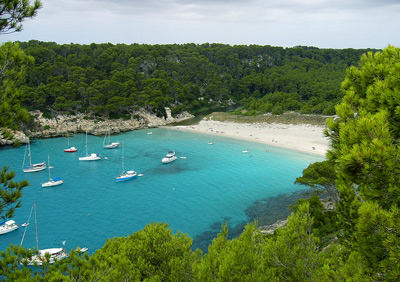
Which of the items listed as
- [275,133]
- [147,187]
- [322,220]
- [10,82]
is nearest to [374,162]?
[10,82]

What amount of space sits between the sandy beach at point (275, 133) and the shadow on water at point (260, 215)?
1210cm

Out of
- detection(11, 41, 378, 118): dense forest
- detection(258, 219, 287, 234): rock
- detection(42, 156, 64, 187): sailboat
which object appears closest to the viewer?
detection(258, 219, 287, 234): rock

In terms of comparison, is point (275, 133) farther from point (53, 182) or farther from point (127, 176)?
point (53, 182)

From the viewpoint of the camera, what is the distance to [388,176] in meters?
4.12

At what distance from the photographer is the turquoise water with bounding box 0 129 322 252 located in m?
19.3

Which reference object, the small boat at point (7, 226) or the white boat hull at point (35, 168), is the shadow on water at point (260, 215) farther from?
the white boat hull at point (35, 168)

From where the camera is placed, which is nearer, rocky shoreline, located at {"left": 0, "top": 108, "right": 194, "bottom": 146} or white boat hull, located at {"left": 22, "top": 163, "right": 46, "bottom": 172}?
white boat hull, located at {"left": 22, "top": 163, "right": 46, "bottom": 172}

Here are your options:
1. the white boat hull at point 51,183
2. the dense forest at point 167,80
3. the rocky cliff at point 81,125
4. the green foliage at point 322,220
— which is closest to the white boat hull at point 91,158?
the white boat hull at point 51,183

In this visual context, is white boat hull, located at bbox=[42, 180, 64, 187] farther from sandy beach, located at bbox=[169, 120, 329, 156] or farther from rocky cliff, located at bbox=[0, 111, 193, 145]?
sandy beach, located at bbox=[169, 120, 329, 156]

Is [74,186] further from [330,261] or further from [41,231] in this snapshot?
[330,261]

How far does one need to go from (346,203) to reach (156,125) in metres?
46.1

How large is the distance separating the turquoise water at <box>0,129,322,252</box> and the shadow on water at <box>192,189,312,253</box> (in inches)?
16.1

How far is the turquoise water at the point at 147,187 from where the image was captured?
19.3 meters

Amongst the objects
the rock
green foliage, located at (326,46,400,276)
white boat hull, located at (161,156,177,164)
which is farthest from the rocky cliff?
green foliage, located at (326,46,400,276)
